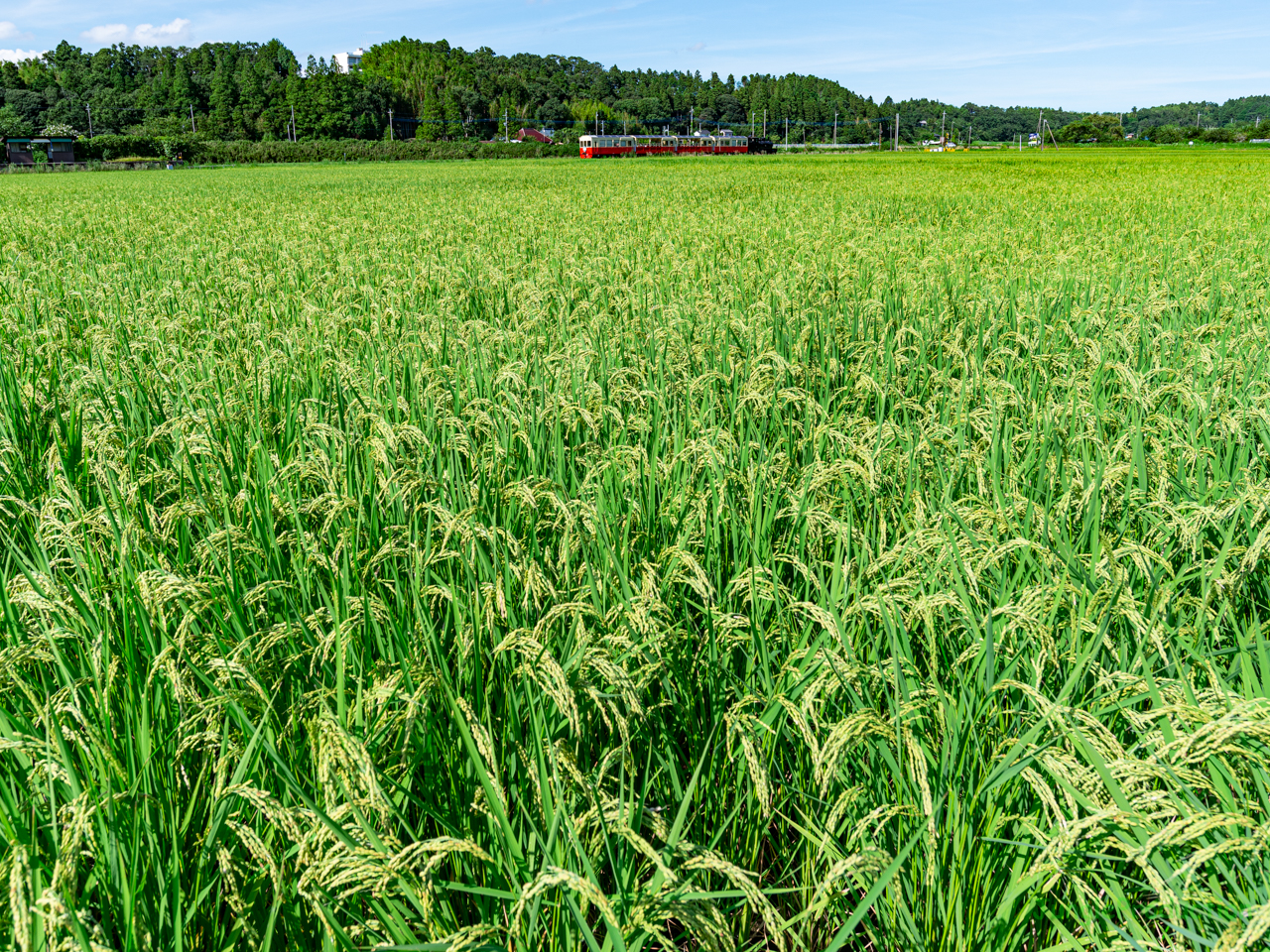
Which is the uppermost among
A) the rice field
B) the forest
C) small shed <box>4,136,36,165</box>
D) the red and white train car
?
the forest

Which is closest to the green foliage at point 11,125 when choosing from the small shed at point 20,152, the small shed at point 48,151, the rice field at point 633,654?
the small shed at point 20,152

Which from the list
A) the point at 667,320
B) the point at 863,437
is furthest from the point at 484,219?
the point at 863,437

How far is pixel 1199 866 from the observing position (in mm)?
1526

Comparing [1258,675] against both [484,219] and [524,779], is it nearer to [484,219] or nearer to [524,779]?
[524,779]

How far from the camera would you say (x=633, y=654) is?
185 cm

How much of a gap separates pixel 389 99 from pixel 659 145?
6171 cm

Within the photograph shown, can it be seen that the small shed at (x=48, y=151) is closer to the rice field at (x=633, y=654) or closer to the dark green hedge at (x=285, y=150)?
the dark green hedge at (x=285, y=150)

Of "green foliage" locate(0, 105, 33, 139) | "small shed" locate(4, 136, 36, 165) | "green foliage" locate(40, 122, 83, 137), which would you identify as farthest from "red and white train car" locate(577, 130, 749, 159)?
"green foliage" locate(0, 105, 33, 139)

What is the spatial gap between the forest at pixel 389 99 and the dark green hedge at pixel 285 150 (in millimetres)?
13226

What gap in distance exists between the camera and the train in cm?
8769

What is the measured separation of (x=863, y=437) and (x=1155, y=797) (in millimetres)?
2175

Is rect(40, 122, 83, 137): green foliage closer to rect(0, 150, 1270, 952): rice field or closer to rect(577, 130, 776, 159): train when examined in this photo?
rect(577, 130, 776, 159): train

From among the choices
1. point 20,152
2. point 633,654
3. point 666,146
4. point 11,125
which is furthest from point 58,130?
point 633,654

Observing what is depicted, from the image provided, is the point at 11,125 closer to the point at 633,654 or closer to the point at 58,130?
the point at 58,130
